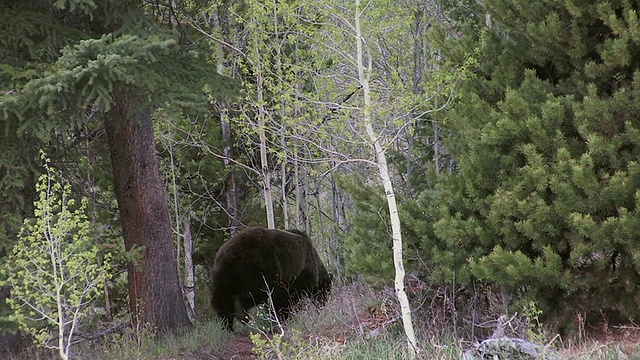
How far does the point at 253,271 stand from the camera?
9008 millimetres

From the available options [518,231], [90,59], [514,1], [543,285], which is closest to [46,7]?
[90,59]

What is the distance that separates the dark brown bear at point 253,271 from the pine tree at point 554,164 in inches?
114

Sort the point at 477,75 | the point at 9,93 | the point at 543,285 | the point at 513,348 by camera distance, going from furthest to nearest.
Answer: the point at 477,75
the point at 543,285
the point at 9,93
the point at 513,348

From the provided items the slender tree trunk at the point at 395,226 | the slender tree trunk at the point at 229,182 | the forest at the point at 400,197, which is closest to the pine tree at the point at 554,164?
the forest at the point at 400,197

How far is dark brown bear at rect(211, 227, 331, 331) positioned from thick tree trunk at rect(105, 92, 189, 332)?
2.53ft

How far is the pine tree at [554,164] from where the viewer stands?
234 inches

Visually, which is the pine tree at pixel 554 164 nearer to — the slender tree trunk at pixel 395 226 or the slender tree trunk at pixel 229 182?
the slender tree trunk at pixel 395 226

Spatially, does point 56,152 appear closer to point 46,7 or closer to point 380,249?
point 46,7

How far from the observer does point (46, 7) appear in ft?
23.9

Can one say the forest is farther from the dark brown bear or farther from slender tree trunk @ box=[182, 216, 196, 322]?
slender tree trunk @ box=[182, 216, 196, 322]

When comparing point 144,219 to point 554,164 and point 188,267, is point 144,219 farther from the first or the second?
point 554,164

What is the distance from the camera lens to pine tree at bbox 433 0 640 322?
19.5 feet

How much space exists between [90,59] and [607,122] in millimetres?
4825

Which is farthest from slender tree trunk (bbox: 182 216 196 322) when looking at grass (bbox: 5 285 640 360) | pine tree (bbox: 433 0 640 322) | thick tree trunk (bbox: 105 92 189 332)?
pine tree (bbox: 433 0 640 322)
